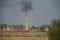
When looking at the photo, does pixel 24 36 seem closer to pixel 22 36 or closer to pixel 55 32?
pixel 22 36

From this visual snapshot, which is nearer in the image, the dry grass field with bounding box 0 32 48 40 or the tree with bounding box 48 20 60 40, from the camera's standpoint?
the tree with bounding box 48 20 60 40

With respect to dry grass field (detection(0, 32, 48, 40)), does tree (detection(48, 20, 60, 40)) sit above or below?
above

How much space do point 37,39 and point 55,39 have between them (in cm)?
522

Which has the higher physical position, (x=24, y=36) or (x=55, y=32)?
(x=55, y=32)

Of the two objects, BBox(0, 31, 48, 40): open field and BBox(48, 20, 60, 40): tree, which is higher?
BBox(48, 20, 60, 40): tree

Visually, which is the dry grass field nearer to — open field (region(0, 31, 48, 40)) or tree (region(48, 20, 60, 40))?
open field (region(0, 31, 48, 40))

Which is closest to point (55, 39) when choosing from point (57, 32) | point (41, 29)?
point (57, 32)

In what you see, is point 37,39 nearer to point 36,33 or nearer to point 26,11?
point 36,33

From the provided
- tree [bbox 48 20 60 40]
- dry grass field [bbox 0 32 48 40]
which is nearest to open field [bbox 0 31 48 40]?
dry grass field [bbox 0 32 48 40]

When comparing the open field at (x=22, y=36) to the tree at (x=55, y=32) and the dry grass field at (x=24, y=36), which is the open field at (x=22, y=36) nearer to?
the dry grass field at (x=24, y=36)

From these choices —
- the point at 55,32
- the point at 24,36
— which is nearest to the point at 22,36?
the point at 24,36

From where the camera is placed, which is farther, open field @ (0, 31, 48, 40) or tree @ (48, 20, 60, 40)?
open field @ (0, 31, 48, 40)

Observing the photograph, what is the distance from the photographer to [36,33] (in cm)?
1109

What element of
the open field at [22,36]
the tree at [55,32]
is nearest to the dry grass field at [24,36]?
the open field at [22,36]
